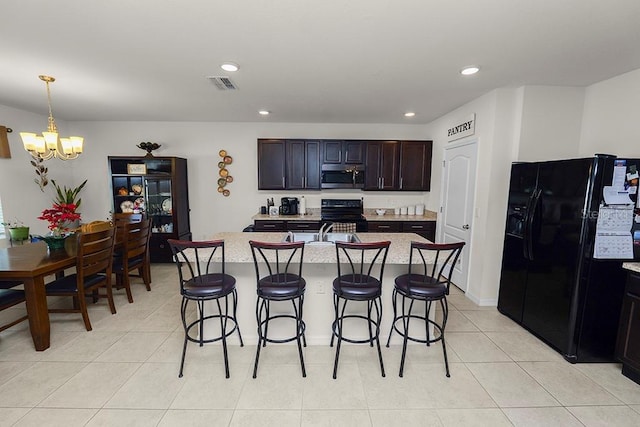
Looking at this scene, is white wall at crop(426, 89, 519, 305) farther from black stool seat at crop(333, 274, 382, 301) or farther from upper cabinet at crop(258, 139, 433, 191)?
black stool seat at crop(333, 274, 382, 301)

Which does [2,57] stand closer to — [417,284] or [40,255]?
[40,255]

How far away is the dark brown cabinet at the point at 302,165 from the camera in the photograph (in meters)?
4.86

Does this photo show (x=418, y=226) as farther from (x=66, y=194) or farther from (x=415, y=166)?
(x=66, y=194)

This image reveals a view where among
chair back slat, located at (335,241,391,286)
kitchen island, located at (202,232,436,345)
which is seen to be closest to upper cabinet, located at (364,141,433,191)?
kitchen island, located at (202,232,436,345)

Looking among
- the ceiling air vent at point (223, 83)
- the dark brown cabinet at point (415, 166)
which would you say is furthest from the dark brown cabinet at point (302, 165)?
the ceiling air vent at point (223, 83)

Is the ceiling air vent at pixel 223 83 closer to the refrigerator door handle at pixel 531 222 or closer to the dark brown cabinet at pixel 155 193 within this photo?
the dark brown cabinet at pixel 155 193

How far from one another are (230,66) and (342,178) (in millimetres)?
2794

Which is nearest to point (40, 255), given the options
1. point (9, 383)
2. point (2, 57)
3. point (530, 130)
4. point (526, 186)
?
point (9, 383)

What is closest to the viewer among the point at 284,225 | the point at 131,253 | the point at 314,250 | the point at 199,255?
the point at 199,255

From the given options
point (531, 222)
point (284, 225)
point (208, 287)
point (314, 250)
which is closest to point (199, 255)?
point (208, 287)

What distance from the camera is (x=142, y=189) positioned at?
4852 mm

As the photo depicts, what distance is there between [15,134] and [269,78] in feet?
13.9

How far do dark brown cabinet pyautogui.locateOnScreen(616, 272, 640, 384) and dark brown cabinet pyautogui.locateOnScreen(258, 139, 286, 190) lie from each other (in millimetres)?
4278

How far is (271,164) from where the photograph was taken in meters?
4.89
